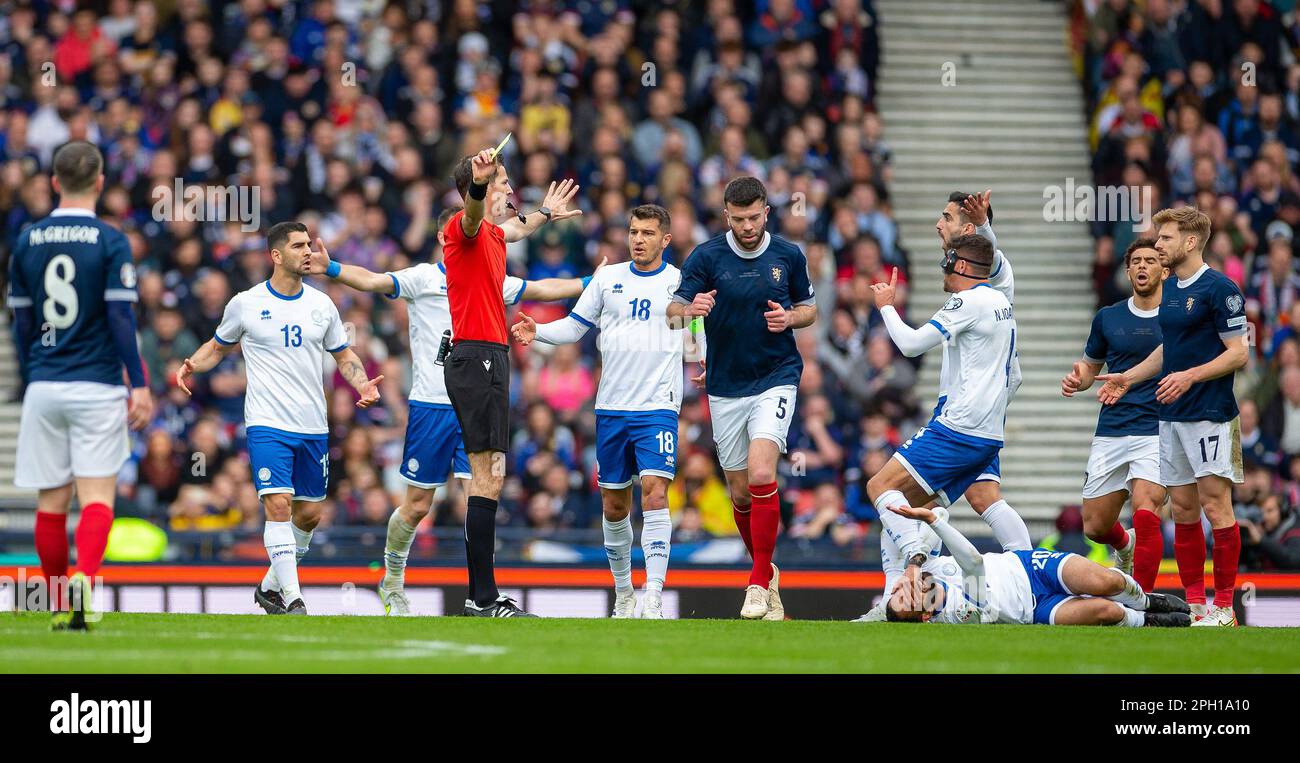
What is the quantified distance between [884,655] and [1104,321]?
5276mm

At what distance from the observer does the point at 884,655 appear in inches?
366

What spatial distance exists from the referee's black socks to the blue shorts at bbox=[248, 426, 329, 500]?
68.0 inches

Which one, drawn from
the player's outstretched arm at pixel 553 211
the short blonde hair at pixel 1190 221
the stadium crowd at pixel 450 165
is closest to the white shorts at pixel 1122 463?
the short blonde hair at pixel 1190 221

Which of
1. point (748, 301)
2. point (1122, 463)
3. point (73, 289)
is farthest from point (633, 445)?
point (73, 289)

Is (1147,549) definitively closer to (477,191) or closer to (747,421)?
(747,421)

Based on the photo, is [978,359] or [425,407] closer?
[978,359]

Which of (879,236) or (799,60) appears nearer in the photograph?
(879,236)

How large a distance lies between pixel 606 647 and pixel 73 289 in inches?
140

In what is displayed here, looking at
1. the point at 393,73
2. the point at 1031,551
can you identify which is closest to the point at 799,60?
the point at 393,73

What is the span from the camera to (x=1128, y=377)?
43.0ft

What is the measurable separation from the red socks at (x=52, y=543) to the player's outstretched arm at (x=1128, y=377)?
7047mm

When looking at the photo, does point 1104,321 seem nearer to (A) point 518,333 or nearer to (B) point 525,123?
(A) point 518,333

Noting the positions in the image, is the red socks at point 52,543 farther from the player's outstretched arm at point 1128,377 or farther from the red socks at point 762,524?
the player's outstretched arm at point 1128,377

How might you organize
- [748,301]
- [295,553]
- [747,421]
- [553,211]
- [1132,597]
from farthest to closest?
[295,553], [553,211], [747,421], [748,301], [1132,597]
